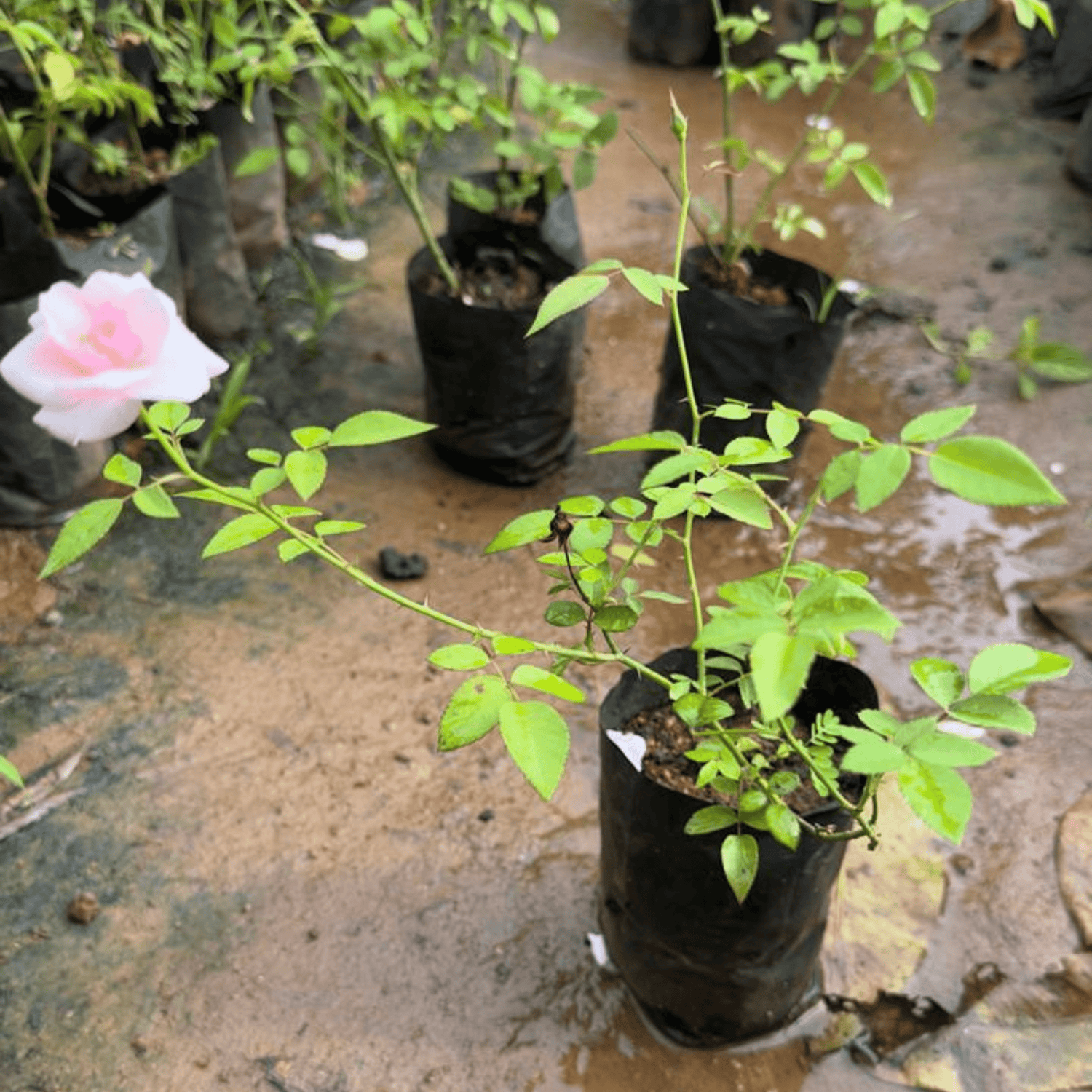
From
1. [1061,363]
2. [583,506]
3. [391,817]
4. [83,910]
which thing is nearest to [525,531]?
[583,506]

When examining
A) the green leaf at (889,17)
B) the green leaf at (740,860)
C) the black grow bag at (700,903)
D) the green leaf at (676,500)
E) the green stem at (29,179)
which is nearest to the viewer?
the green leaf at (676,500)

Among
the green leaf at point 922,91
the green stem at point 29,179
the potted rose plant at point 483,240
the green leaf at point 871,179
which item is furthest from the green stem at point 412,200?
the green leaf at point 922,91

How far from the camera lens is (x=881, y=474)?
778 mm

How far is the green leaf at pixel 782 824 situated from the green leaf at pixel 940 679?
22cm

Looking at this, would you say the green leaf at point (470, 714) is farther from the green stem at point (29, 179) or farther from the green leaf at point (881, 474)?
the green stem at point (29, 179)

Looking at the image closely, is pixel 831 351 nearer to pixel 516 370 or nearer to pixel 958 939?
pixel 516 370

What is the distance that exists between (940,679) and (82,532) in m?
0.72

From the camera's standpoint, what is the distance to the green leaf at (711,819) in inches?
44.7

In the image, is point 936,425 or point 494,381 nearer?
point 936,425

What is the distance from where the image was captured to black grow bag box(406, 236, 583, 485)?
2.17 m

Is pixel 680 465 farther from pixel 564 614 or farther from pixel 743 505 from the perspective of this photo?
pixel 564 614

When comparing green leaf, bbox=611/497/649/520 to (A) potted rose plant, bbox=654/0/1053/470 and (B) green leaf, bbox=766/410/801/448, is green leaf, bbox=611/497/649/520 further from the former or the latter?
(A) potted rose plant, bbox=654/0/1053/470

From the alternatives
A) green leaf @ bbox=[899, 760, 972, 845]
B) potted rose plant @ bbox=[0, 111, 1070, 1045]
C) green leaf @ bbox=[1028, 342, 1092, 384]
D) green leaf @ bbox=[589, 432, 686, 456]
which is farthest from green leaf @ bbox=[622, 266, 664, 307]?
green leaf @ bbox=[1028, 342, 1092, 384]

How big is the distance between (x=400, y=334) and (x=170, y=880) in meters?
1.55
